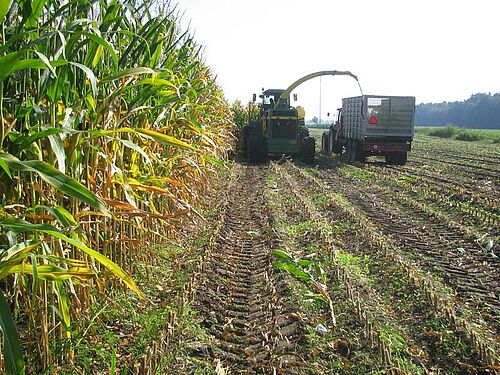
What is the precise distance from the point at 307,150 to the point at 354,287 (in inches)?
476

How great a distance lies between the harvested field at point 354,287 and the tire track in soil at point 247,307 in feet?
0.04

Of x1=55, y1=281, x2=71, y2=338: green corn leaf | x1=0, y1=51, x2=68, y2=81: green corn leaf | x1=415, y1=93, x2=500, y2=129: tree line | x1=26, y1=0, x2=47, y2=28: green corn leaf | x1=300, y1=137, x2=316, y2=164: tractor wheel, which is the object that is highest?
x1=26, y1=0, x2=47, y2=28: green corn leaf

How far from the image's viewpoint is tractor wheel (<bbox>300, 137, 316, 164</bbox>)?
16422 millimetres

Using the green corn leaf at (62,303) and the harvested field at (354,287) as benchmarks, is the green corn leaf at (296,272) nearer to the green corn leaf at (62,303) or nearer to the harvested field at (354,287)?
the harvested field at (354,287)

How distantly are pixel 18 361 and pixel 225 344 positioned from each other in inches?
75.7

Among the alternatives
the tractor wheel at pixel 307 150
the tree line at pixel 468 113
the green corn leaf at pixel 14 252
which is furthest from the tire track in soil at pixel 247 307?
the tree line at pixel 468 113

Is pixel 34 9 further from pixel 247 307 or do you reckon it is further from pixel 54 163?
pixel 247 307

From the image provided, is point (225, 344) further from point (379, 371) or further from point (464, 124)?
point (464, 124)

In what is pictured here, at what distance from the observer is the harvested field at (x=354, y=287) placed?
334 cm

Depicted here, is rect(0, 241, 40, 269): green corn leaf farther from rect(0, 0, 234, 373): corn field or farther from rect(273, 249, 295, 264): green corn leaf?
rect(273, 249, 295, 264): green corn leaf

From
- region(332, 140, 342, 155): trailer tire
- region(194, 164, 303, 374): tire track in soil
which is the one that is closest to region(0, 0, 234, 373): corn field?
region(194, 164, 303, 374): tire track in soil

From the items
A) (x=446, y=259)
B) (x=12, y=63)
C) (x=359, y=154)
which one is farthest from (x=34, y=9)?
(x=359, y=154)

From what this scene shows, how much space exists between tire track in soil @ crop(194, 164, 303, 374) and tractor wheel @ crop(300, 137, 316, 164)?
985 cm

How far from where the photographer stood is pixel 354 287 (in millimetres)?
4637
